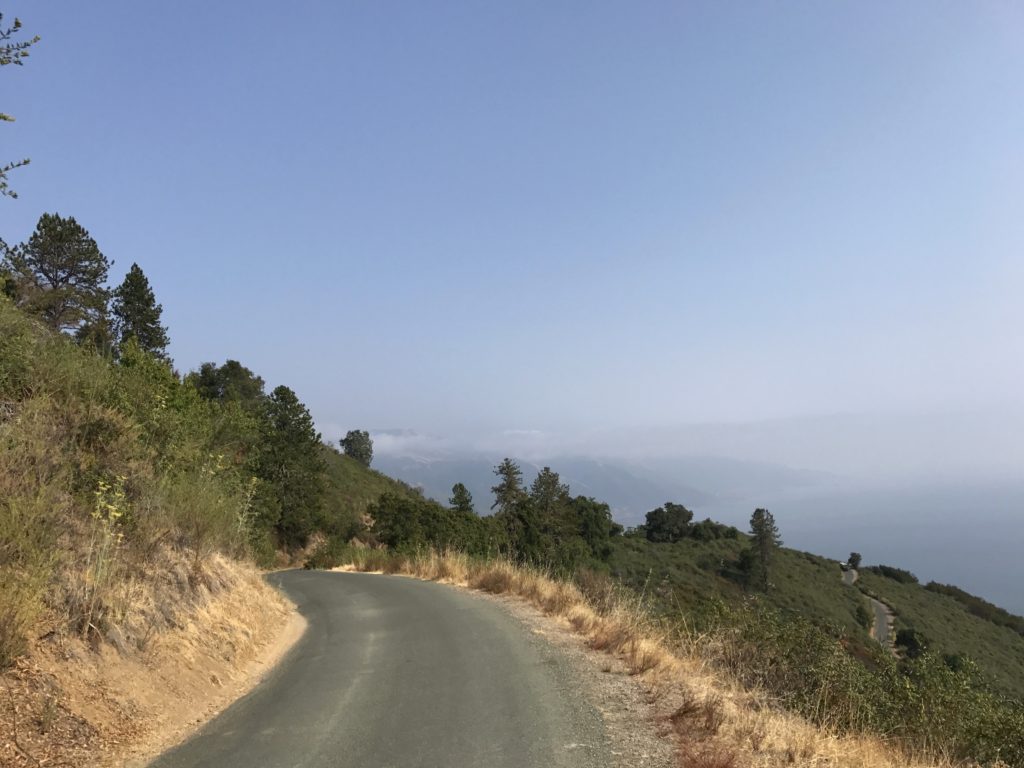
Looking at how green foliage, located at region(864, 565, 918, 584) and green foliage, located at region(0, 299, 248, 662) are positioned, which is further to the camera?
green foliage, located at region(864, 565, 918, 584)

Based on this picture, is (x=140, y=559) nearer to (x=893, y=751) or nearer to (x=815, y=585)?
(x=893, y=751)

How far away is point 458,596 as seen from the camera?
49.3 ft

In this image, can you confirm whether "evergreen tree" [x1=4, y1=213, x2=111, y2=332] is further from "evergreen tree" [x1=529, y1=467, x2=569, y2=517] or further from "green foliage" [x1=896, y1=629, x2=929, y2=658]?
"green foliage" [x1=896, y1=629, x2=929, y2=658]

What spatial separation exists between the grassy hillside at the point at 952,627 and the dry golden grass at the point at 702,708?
5760 cm

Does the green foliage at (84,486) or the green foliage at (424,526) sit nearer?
the green foliage at (84,486)

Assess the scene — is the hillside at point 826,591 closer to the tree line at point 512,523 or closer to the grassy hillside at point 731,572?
the grassy hillside at point 731,572

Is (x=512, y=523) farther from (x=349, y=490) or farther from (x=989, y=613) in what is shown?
(x=989, y=613)

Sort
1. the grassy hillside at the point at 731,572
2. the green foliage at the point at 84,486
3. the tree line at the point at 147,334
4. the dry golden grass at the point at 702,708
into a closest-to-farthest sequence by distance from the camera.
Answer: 1. the dry golden grass at the point at 702,708
2. the green foliage at the point at 84,486
3. the tree line at the point at 147,334
4. the grassy hillside at the point at 731,572

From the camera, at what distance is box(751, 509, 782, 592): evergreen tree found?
85.3 metres

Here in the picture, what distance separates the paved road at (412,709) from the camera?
533 centimetres

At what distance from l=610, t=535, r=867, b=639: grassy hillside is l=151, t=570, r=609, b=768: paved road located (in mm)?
63189

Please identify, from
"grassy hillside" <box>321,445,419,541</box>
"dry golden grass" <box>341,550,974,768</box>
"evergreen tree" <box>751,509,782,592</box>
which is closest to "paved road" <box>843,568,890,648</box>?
"evergreen tree" <box>751,509,782,592</box>

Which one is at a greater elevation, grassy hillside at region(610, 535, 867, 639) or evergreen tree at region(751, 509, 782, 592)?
evergreen tree at region(751, 509, 782, 592)

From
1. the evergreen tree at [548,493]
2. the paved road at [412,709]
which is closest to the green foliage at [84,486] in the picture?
the paved road at [412,709]
